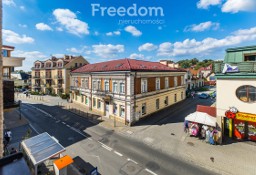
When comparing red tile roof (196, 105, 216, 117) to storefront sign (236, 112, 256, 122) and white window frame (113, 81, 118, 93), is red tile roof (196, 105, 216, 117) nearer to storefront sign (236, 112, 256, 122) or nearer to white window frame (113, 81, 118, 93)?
storefront sign (236, 112, 256, 122)

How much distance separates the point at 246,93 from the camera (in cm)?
1234

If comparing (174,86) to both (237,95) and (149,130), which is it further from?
(237,95)

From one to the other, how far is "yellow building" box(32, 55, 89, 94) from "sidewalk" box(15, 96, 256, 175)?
102 feet

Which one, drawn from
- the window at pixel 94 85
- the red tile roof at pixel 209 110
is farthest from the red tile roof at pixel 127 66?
the red tile roof at pixel 209 110

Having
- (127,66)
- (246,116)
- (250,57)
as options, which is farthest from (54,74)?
(246,116)

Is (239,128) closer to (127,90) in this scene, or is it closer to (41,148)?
(127,90)

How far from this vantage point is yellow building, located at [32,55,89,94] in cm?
4312

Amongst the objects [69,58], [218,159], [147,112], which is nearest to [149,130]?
[147,112]

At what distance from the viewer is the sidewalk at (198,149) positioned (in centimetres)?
1059

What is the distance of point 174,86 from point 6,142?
26697 mm

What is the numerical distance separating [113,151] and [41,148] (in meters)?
5.63

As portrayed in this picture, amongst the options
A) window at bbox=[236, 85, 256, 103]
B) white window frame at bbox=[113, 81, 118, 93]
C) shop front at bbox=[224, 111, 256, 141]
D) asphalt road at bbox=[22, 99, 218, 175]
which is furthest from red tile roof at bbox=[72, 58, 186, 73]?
shop front at bbox=[224, 111, 256, 141]

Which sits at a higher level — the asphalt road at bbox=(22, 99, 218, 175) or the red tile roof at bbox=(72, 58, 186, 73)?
the red tile roof at bbox=(72, 58, 186, 73)

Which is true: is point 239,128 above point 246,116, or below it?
below
